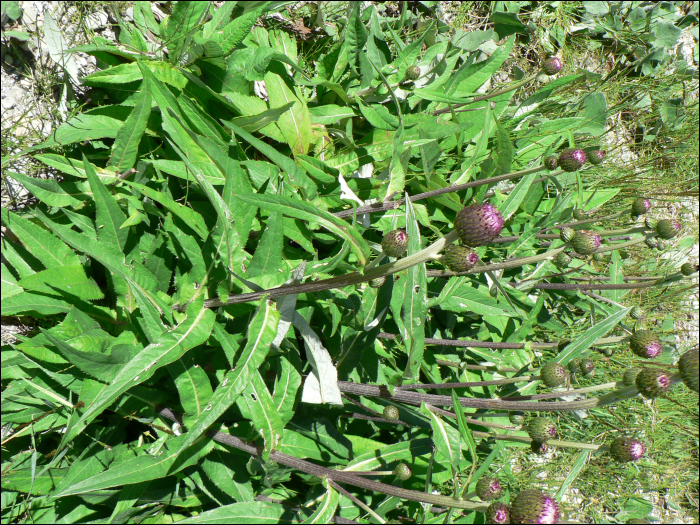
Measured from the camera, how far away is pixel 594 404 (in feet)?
6.30

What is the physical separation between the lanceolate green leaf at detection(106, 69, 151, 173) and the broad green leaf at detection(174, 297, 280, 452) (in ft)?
4.03

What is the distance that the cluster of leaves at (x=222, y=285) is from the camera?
2.00 meters

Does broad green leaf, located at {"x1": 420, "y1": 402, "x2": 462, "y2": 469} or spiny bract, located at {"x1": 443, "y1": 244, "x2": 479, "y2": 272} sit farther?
broad green leaf, located at {"x1": 420, "y1": 402, "x2": 462, "y2": 469}

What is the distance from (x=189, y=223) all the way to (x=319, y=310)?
923 millimetres

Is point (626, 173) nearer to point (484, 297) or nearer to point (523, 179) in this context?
point (523, 179)

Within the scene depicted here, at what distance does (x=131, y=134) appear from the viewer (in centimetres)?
232

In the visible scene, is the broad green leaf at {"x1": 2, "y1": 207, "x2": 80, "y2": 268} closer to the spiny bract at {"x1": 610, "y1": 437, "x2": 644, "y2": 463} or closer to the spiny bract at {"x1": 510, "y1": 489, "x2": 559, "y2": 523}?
the spiny bract at {"x1": 510, "y1": 489, "x2": 559, "y2": 523}

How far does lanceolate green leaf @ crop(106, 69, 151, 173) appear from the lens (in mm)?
2215

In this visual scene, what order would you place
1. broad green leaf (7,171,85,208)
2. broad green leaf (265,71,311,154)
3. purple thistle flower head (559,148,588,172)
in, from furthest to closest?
broad green leaf (265,71,311,154)
purple thistle flower head (559,148,588,172)
broad green leaf (7,171,85,208)

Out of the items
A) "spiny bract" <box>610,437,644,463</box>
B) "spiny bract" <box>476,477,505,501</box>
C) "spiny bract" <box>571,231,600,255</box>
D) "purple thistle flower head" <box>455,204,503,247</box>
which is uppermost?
"purple thistle flower head" <box>455,204,503,247</box>

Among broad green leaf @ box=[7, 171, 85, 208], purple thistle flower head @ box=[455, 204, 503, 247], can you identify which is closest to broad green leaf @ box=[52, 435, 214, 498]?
broad green leaf @ box=[7, 171, 85, 208]

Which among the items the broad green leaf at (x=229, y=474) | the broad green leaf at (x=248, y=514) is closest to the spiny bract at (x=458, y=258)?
the broad green leaf at (x=248, y=514)

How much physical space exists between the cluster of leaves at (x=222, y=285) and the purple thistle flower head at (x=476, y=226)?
0.18 metres

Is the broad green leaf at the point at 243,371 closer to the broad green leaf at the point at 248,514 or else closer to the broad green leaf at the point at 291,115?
the broad green leaf at the point at 248,514
